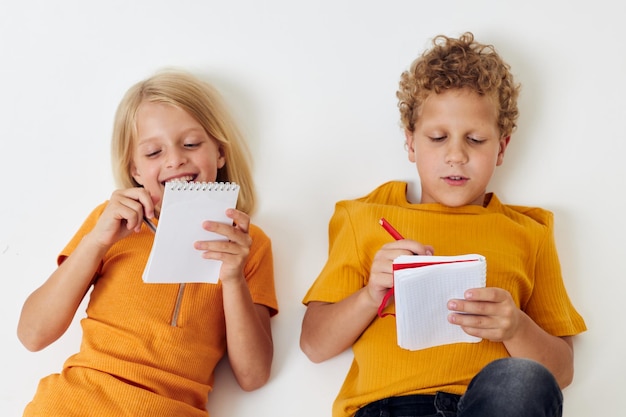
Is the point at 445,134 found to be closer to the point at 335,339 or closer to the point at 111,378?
the point at 335,339

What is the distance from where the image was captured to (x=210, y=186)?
1.30 m

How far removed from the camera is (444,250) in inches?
58.9

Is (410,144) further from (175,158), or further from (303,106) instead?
(175,158)

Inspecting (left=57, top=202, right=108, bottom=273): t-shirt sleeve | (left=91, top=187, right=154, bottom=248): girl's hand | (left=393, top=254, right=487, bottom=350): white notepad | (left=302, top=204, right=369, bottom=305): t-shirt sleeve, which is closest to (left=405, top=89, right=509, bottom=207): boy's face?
(left=302, top=204, right=369, bottom=305): t-shirt sleeve

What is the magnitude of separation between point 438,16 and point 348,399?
3.18ft

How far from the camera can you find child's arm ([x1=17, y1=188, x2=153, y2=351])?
1392 mm

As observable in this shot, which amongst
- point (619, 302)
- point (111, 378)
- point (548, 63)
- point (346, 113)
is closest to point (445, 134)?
point (346, 113)

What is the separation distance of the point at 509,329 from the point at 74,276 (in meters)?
0.84

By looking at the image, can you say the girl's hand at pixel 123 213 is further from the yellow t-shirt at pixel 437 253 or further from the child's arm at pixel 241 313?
the yellow t-shirt at pixel 437 253

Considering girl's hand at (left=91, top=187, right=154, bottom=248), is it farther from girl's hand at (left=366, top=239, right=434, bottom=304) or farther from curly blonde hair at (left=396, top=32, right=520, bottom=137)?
curly blonde hair at (left=396, top=32, right=520, bottom=137)

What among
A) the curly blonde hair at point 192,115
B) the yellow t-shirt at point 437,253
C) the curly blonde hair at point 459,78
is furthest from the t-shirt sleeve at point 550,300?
the curly blonde hair at point 192,115

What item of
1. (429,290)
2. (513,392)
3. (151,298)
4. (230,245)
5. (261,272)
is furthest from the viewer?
(261,272)

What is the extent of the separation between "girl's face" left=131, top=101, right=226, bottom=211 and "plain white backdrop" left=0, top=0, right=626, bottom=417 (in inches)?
8.7

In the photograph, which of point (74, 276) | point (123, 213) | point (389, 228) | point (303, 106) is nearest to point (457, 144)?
point (389, 228)
